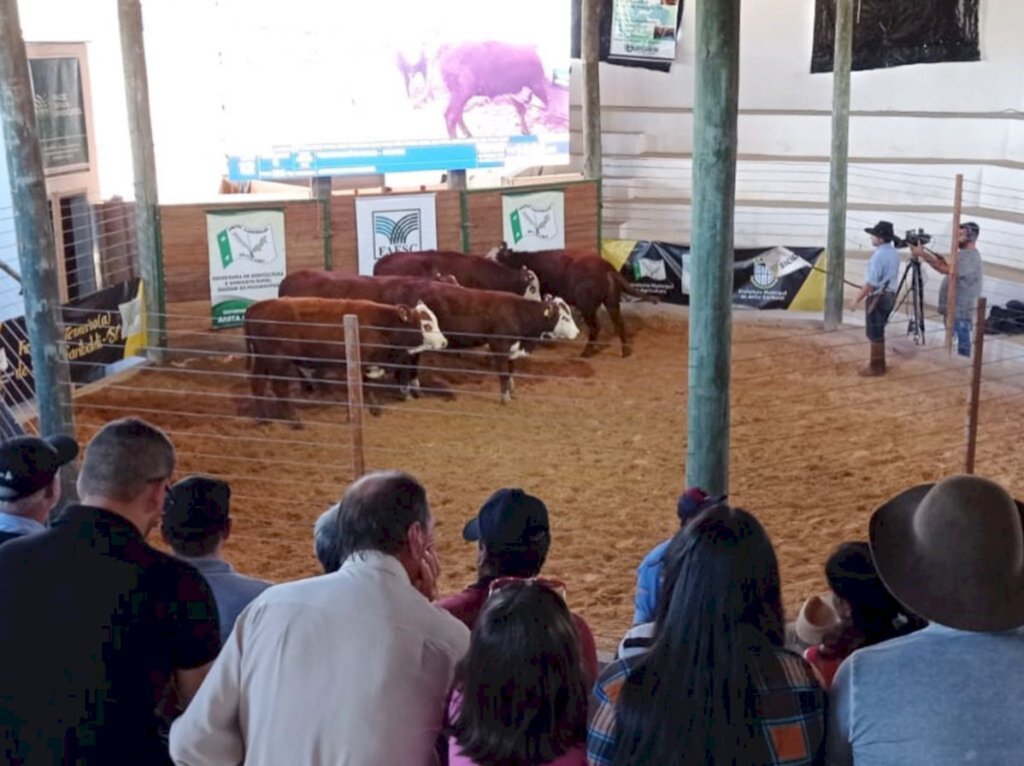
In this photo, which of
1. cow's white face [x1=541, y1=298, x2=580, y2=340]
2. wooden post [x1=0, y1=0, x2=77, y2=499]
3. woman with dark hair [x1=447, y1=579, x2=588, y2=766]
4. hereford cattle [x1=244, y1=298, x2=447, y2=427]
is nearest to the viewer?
woman with dark hair [x1=447, y1=579, x2=588, y2=766]

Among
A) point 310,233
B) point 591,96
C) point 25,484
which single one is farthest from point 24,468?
point 591,96

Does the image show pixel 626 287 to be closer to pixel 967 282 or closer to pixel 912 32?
pixel 967 282

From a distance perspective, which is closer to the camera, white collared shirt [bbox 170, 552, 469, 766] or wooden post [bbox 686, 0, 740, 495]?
white collared shirt [bbox 170, 552, 469, 766]

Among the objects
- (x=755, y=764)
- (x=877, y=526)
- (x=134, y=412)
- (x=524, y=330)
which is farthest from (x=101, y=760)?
(x=524, y=330)

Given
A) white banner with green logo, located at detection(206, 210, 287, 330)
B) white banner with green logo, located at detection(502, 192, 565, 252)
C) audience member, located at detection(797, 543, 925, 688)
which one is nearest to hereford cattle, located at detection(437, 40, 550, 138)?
white banner with green logo, located at detection(502, 192, 565, 252)

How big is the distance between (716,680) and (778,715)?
0.15 metres

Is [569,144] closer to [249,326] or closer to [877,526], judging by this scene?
[249,326]

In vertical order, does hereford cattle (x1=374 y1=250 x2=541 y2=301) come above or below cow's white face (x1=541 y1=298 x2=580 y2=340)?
above

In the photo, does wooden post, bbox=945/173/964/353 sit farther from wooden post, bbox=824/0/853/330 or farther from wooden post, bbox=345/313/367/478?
wooden post, bbox=345/313/367/478

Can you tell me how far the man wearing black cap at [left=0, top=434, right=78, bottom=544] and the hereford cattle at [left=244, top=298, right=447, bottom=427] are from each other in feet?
23.2

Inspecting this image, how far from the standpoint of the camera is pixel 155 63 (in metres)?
16.9

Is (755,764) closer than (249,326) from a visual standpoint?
Yes

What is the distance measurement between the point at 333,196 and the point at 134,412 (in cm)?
402

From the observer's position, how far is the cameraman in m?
12.2
